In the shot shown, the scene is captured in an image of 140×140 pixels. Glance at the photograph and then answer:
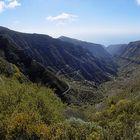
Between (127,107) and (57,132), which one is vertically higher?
(57,132)

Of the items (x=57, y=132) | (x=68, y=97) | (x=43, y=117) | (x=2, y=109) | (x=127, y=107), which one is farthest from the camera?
(x=68, y=97)

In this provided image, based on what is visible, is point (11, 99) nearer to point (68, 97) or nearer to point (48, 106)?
point (48, 106)

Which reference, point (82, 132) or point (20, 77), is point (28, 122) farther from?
point (20, 77)

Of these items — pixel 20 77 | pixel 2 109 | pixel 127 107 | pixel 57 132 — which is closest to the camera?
pixel 57 132

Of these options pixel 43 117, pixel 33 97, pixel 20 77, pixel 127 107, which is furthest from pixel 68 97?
pixel 43 117

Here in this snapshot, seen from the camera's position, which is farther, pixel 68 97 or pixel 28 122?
pixel 68 97

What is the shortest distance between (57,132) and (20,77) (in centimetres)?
13449

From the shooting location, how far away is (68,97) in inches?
7869

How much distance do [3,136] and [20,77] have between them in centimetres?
13253

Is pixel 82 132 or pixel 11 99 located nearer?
pixel 82 132

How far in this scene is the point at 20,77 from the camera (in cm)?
17775

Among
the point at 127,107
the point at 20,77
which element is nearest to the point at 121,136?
the point at 127,107

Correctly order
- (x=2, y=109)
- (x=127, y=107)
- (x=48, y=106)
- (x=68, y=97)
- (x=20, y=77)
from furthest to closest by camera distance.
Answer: (x=68, y=97) → (x=20, y=77) → (x=127, y=107) → (x=48, y=106) → (x=2, y=109)

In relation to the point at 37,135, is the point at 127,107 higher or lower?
lower
